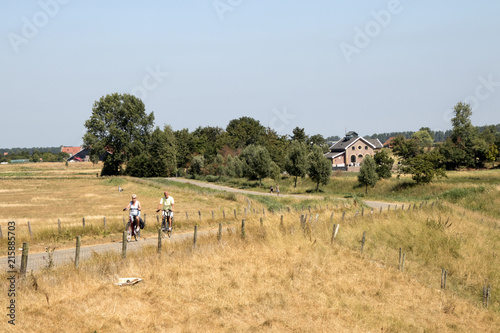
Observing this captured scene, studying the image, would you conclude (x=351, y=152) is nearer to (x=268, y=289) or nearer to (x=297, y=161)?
(x=297, y=161)

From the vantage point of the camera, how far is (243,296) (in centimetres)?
1207

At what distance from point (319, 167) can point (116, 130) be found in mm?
56003

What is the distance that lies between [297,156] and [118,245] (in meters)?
50.5

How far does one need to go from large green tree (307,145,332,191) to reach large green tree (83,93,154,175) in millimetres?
51610

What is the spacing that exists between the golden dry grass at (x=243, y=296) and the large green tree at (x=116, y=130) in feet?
291

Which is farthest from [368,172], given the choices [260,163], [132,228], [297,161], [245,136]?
[245,136]

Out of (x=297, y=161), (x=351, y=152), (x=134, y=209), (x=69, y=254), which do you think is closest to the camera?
(x=69, y=254)

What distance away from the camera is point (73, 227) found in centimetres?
2112

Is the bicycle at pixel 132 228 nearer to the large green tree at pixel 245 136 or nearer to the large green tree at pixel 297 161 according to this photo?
the large green tree at pixel 297 161

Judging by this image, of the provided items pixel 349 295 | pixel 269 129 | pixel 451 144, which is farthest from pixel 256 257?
pixel 269 129

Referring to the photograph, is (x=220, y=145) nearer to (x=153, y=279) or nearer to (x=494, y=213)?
(x=494, y=213)

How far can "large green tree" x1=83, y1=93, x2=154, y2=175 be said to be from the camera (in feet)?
327

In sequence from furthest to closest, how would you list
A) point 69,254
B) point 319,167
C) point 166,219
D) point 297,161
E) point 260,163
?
point 260,163, point 297,161, point 319,167, point 166,219, point 69,254

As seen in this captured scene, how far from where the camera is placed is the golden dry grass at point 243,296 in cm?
1032
